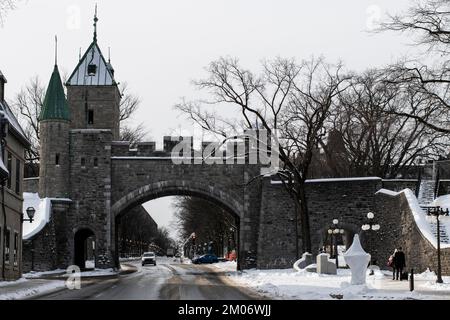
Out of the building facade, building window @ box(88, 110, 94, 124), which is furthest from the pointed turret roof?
the building facade

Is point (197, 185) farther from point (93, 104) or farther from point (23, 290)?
point (23, 290)

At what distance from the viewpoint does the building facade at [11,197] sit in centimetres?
3259

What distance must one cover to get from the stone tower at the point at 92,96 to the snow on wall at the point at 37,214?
8017mm

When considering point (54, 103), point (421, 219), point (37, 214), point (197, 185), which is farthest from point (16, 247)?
point (421, 219)

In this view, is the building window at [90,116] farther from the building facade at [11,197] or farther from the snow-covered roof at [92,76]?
the building facade at [11,197]

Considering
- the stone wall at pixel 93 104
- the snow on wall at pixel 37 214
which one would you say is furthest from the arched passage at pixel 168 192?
the stone wall at pixel 93 104

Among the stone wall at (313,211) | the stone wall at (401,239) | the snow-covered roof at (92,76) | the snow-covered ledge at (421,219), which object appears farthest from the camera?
the snow-covered roof at (92,76)

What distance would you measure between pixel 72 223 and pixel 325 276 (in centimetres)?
2135

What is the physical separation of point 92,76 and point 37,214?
44.5 feet

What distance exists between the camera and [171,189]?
51375 mm

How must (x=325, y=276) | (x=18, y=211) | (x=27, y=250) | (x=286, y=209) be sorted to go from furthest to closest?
1. (x=286, y=209)
2. (x=27, y=250)
3. (x=18, y=211)
4. (x=325, y=276)

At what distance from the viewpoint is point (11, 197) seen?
115ft
